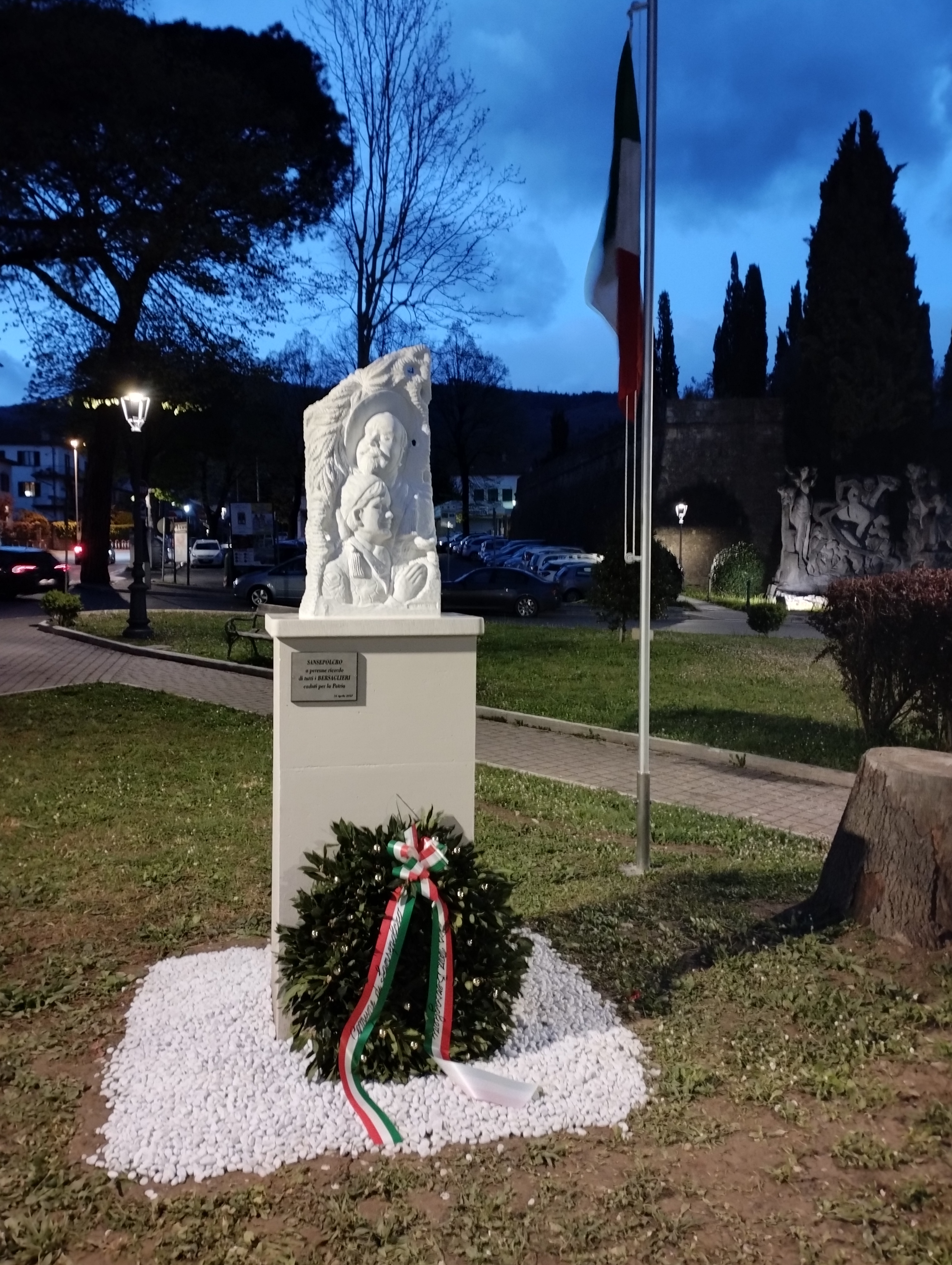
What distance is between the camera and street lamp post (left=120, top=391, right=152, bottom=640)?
62.1ft

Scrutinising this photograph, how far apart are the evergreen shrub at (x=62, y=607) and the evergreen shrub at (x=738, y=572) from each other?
905 inches

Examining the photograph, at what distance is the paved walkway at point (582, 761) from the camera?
7.87 m

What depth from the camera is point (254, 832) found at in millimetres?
6863

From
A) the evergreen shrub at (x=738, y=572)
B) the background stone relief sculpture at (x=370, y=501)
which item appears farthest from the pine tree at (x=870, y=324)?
the background stone relief sculpture at (x=370, y=501)

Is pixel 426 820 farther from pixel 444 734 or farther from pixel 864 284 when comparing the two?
pixel 864 284

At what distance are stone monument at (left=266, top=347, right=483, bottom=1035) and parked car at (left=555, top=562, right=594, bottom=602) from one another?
88.0ft

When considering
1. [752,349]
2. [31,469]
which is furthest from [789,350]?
[31,469]

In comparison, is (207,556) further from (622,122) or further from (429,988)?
(429,988)

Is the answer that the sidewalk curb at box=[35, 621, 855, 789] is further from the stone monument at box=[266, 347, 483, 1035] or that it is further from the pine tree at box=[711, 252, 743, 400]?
the pine tree at box=[711, 252, 743, 400]

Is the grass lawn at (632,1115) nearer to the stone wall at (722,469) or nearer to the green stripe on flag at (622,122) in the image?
the green stripe on flag at (622,122)

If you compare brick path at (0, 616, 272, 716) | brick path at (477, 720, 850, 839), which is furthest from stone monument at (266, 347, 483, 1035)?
brick path at (0, 616, 272, 716)

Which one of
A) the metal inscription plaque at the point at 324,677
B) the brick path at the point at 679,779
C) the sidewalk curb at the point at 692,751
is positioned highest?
the metal inscription plaque at the point at 324,677

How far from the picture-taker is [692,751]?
384 inches

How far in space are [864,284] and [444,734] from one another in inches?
1457
